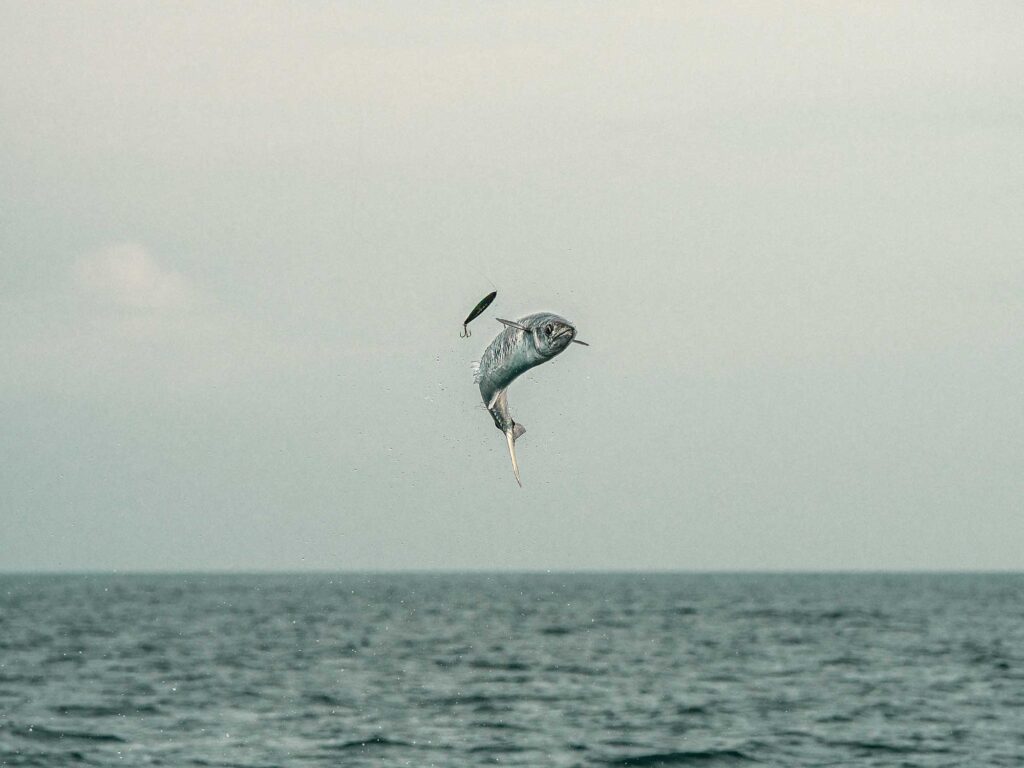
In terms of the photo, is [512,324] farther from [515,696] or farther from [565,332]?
[515,696]

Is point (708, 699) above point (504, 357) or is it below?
below

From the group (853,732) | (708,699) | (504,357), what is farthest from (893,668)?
(504,357)

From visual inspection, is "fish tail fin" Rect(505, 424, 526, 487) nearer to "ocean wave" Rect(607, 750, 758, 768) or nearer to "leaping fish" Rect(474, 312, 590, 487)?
"leaping fish" Rect(474, 312, 590, 487)

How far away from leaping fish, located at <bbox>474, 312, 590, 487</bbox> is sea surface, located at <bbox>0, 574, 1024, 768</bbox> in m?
23.9

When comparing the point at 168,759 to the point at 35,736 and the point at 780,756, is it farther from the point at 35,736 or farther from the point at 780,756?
the point at 780,756

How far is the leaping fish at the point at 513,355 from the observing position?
13.9 m

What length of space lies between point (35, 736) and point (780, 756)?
22.1 m

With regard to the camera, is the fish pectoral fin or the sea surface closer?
the fish pectoral fin

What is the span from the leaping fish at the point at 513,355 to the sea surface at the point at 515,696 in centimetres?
2388

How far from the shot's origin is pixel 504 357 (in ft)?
49.1

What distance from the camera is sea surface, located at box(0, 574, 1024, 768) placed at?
39250 millimetres

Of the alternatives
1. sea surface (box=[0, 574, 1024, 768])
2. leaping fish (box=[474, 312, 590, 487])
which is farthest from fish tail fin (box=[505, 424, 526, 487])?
sea surface (box=[0, 574, 1024, 768])

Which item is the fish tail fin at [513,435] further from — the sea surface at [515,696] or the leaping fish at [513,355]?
the sea surface at [515,696]

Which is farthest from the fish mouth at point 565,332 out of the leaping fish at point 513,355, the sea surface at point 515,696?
the sea surface at point 515,696
